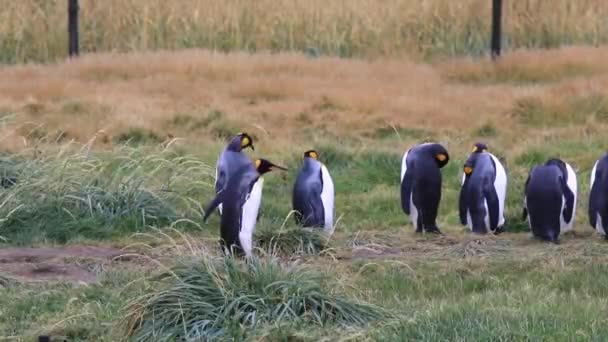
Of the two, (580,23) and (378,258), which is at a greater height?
(580,23)

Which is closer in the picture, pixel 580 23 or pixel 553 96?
pixel 553 96

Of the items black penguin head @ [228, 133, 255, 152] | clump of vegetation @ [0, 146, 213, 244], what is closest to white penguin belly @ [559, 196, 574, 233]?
black penguin head @ [228, 133, 255, 152]

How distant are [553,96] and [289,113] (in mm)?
2890

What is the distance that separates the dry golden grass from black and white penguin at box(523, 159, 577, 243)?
11.4 ft

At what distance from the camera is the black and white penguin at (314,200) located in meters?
9.78

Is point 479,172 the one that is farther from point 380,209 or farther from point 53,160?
point 53,160

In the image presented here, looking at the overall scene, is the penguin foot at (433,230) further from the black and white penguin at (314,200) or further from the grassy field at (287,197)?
the black and white penguin at (314,200)

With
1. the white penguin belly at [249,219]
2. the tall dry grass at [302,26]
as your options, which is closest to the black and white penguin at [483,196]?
the white penguin belly at [249,219]

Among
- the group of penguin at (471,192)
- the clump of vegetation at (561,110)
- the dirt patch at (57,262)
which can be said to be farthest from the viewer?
the clump of vegetation at (561,110)

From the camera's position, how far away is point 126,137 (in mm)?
13258

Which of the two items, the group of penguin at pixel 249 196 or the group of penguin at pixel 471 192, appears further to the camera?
the group of penguin at pixel 471 192

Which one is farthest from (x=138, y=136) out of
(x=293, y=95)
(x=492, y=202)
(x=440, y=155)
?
(x=492, y=202)

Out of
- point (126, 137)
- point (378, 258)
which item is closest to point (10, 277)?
point (378, 258)

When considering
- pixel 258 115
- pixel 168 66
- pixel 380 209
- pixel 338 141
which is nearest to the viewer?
pixel 380 209
